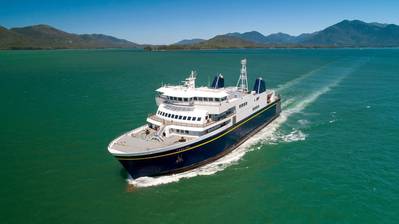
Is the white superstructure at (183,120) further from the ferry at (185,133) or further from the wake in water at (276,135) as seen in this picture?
the wake in water at (276,135)

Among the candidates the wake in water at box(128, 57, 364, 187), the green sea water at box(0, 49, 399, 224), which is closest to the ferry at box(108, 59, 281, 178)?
the wake in water at box(128, 57, 364, 187)

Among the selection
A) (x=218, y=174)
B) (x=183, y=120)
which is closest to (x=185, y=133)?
(x=183, y=120)

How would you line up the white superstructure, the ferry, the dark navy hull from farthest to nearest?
the white superstructure, the ferry, the dark navy hull

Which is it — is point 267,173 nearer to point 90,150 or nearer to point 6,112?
point 90,150

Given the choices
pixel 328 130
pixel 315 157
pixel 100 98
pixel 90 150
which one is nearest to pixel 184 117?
pixel 90 150

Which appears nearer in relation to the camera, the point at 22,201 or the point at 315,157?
the point at 22,201

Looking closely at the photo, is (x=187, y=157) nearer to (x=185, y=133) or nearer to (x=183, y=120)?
(x=185, y=133)

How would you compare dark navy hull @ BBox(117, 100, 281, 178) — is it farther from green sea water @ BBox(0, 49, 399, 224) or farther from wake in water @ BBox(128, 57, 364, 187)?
green sea water @ BBox(0, 49, 399, 224)

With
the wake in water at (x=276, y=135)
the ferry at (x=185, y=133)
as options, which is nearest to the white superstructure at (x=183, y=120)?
the ferry at (x=185, y=133)

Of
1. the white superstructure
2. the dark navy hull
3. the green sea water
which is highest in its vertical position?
the white superstructure
